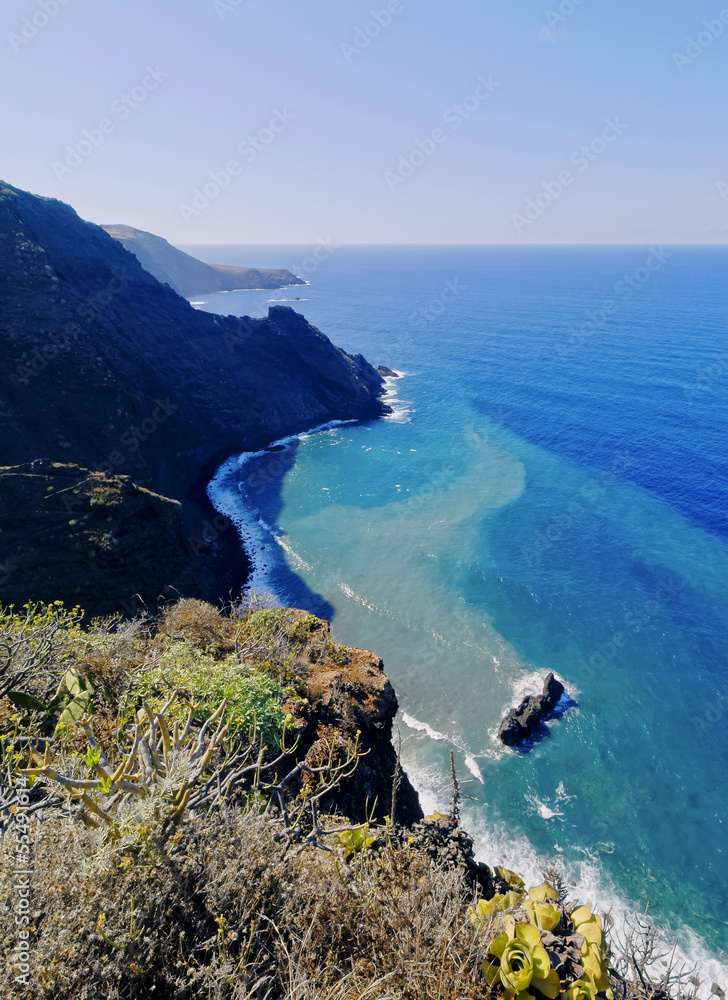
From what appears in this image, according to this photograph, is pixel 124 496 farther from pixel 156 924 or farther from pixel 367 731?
pixel 156 924

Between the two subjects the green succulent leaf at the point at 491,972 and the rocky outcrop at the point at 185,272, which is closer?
the green succulent leaf at the point at 491,972

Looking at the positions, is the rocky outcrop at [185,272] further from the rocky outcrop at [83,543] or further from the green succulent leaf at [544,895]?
the green succulent leaf at [544,895]

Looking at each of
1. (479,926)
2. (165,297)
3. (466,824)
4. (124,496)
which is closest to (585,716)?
(466,824)

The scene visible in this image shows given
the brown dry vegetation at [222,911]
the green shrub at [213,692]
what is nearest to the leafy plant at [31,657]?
the brown dry vegetation at [222,911]

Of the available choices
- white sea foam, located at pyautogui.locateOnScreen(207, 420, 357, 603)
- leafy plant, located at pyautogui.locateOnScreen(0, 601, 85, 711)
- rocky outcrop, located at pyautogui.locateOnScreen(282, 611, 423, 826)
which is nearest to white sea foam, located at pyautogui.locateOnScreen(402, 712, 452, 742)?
rocky outcrop, located at pyautogui.locateOnScreen(282, 611, 423, 826)

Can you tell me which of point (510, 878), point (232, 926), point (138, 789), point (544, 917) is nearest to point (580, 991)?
point (544, 917)

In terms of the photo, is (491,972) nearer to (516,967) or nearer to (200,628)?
(516,967)
